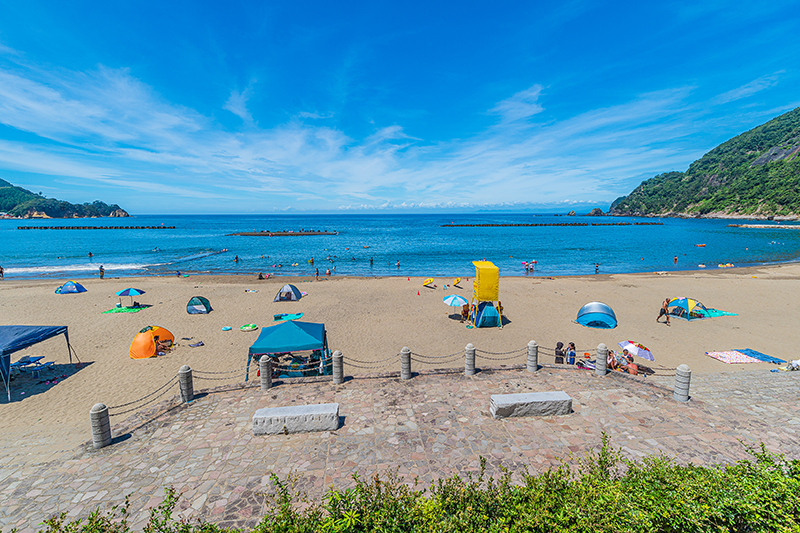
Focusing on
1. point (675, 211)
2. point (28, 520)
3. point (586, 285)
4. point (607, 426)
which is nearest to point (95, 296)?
point (28, 520)

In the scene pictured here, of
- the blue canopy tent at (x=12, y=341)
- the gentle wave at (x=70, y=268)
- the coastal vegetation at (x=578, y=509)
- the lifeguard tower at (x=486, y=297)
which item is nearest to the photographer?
the coastal vegetation at (x=578, y=509)

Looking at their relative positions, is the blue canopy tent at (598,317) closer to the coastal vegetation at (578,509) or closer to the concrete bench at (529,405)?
the concrete bench at (529,405)

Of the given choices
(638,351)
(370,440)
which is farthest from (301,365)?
(638,351)

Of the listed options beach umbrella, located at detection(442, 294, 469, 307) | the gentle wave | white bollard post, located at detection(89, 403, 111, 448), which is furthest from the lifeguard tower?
the gentle wave

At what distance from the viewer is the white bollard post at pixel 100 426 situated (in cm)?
824

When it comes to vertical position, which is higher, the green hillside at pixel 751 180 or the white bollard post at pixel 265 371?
the green hillside at pixel 751 180

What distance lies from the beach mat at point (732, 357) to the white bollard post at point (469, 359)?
464 inches

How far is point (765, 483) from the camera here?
5.22 m

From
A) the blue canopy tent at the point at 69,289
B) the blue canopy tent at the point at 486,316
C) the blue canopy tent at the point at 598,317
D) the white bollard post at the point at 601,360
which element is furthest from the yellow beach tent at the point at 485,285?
the blue canopy tent at the point at 69,289

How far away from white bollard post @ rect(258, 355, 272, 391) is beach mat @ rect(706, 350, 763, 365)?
1908 centimetres

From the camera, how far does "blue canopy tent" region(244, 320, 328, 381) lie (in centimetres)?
1227

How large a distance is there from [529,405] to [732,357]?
12.0 metres

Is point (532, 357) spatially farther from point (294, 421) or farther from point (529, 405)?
point (294, 421)

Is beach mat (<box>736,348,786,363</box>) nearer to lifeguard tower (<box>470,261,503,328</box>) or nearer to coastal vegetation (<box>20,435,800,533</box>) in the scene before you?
lifeguard tower (<box>470,261,503,328</box>)
